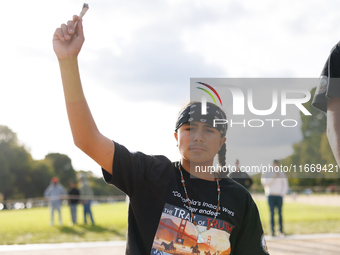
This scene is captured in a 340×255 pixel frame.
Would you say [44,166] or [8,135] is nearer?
[8,135]

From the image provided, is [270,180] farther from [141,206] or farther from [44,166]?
[44,166]

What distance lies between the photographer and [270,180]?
31.4 ft

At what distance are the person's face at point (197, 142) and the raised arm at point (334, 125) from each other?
1.02m

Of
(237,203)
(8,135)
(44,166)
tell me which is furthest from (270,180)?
(44,166)

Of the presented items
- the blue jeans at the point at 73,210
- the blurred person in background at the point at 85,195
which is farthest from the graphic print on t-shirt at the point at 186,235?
the blue jeans at the point at 73,210

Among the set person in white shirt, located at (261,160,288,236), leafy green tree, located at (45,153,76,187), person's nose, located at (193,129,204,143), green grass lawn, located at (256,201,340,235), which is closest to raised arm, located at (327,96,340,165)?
person's nose, located at (193,129,204,143)

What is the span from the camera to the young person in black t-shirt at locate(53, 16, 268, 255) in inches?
72.2

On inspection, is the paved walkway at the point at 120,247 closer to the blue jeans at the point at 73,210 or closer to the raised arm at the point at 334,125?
the blue jeans at the point at 73,210

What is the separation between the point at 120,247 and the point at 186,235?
6.34 meters

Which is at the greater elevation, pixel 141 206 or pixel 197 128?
pixel 197 128

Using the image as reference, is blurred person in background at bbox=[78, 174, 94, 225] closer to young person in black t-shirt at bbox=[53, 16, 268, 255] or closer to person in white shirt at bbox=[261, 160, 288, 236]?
person in white shirt at bbox=[261, 160, 288, 236]

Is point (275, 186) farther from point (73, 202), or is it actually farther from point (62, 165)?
point (62, 165)

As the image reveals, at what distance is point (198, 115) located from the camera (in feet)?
8.07

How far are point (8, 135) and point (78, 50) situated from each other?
252 ft
